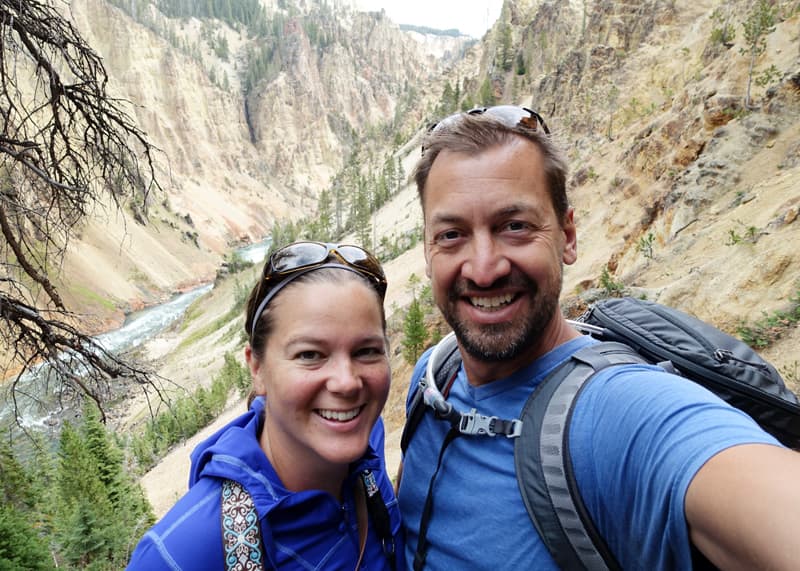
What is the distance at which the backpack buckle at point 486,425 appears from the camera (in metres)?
1.67

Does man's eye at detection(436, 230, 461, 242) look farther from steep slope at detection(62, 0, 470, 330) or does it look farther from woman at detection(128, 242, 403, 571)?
steep slope at detection(62, 0, 470, 330)

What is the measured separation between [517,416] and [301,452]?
0.92 meters

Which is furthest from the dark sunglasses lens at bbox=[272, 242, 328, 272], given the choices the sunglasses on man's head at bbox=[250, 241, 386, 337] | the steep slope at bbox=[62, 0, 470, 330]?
the steep slope at bbox=[62, 0, 470, 330]

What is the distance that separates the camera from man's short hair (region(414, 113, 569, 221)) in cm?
193

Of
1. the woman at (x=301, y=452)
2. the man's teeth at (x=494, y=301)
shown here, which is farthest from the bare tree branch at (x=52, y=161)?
the man's teeth at (x=494, y=301)

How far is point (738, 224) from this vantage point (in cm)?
930

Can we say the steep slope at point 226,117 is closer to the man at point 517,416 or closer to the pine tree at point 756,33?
the pine tree at point 756,33

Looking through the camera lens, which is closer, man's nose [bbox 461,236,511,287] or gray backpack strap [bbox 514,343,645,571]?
gray backpack strap [bbox 514,343,645,571]

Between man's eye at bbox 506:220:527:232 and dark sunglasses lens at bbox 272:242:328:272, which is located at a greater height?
man's eye at bbox 506:220:527:232

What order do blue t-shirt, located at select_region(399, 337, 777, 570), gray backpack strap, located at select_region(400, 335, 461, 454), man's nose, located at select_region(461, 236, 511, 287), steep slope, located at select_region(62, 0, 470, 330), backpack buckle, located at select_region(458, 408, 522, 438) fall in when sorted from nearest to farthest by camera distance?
blue t-shirt, located at select_region(399, 337, 777, 570)
backpack buckle, located at select_region(458, 408, 522, 438)
man's nose, located at select_region(461, 236, 511, 287)
gray backpack strap, located at select_region(400, 335, 461, 454)
steep slope, located at select_region(62, 0, 470, 330)

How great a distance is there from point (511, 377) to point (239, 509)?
3.77 feet

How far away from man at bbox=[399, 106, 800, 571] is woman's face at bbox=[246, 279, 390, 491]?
1.18 feet

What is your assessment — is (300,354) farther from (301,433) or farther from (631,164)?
(631,164)

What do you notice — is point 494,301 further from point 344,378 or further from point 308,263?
point 308,263
